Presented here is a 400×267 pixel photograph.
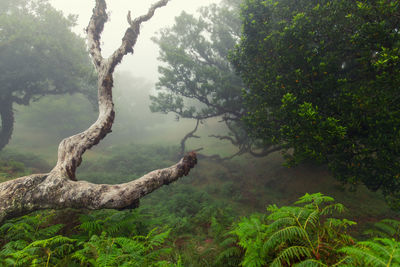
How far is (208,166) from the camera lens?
17.1 meters

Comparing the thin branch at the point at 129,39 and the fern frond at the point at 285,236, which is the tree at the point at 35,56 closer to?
the thin branch at the point at 129,39

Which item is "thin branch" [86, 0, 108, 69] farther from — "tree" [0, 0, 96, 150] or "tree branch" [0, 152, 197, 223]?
"tree" [0, 0, 96, 150]

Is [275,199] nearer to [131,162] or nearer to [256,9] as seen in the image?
[256,9]

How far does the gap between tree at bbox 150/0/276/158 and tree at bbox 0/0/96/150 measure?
6.77m

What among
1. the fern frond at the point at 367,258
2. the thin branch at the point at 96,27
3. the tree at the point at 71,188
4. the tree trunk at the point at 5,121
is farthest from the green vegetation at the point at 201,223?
the thin branch at the point at 96,27

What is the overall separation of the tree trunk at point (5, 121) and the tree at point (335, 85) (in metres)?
19.6

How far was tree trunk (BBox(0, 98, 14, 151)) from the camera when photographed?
50.8ft

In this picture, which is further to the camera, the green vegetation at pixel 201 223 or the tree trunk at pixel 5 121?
the tree trunk at pixel 5 121

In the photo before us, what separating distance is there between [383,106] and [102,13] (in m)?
10.7

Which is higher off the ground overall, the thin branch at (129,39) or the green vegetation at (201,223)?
the thin branch at (129,39)

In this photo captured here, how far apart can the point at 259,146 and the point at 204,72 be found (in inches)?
299

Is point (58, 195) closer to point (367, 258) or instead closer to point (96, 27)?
point (367, 258)

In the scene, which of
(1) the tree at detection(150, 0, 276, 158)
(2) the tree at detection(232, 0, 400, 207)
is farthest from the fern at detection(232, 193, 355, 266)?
(1) the tree at detection(150, 0, 276, 158)

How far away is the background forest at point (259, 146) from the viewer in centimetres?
316
